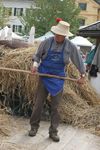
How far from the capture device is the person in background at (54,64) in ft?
21.2

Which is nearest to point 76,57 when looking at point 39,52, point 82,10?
point 39,52

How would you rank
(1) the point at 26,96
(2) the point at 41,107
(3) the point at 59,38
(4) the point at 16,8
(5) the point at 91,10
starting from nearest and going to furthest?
(3) the point at 59,38
(2) the point at 41,107
(1) the point at 26,96
(4) the point at 16,8
(5) the point at 91,10

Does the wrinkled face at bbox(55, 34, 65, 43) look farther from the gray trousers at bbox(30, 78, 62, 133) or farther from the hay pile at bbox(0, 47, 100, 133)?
the hay pile at bbox(0, 47, 100, 133)

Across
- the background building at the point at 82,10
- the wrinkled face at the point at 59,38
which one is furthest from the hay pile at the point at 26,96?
the background building at the point at 82,10

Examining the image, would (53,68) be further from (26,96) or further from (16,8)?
(16,8)

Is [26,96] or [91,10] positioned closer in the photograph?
[26,96]

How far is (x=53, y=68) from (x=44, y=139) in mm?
1048

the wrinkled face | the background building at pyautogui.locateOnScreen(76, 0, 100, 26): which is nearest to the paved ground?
the wrinkled face

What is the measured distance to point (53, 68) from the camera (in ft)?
21.6

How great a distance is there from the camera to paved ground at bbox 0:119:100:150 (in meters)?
6.05

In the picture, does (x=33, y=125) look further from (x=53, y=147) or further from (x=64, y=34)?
(x=64, y=34)

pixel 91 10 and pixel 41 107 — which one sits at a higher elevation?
pixel 41 107

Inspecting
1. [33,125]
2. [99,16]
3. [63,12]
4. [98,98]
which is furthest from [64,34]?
[99,16]

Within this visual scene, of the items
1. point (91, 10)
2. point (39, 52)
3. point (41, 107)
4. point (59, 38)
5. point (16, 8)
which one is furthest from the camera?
point (91, 10)
